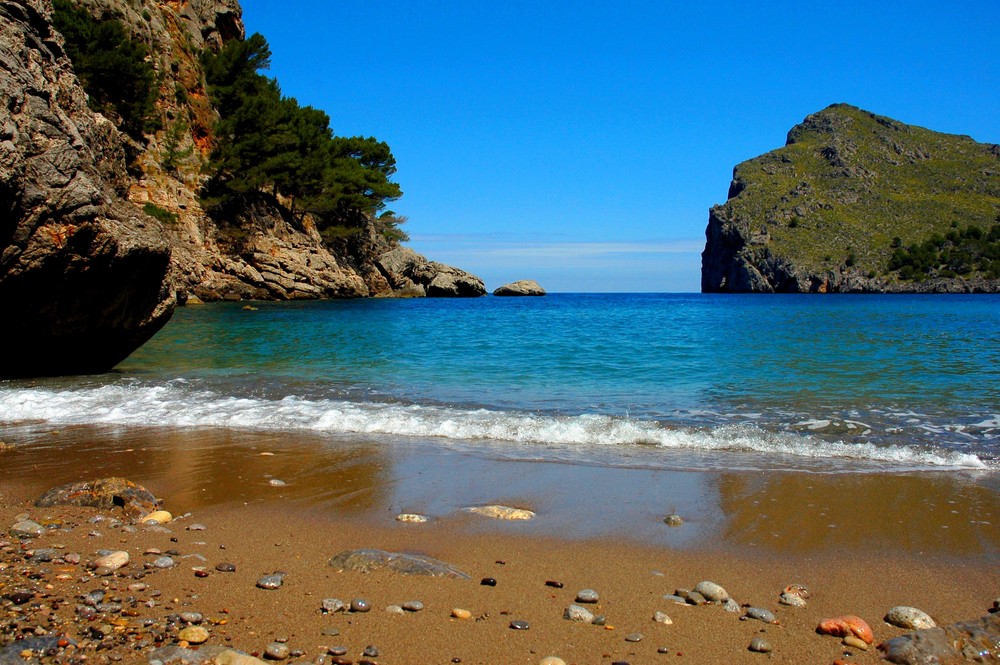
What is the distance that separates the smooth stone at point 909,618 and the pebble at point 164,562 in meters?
3.92

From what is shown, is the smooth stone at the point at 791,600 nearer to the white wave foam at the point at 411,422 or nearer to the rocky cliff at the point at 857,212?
the white wave foam at the point at 411,422

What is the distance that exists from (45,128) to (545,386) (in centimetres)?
934

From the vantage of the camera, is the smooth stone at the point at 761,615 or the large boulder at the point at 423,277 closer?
the smooth stone at the point at 761,615

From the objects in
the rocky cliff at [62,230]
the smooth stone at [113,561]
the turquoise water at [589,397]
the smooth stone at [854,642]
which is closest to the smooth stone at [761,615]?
the smooth stone at [854,642]

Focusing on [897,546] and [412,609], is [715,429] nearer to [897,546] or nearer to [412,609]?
[897,546]

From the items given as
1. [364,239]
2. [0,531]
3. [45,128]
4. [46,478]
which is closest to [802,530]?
[0,531]

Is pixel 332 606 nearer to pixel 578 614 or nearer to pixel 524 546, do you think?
pixel 578 614

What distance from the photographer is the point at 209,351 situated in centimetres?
1892

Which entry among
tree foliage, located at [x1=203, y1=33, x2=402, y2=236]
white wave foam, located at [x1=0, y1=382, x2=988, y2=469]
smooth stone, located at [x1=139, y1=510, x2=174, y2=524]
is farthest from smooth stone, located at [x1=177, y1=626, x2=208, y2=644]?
Result: tree foliage, located at [x1=203, y1=33, x2=402, y2=236]

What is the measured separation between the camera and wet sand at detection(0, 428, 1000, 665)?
328cm

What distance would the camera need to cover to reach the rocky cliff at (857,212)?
108m

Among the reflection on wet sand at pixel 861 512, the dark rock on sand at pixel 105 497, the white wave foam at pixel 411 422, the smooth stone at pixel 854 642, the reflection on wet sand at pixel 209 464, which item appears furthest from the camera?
the white wave foam at pixel 411 422

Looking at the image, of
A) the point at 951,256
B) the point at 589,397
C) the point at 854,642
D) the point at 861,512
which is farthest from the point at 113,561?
the point at 951,256

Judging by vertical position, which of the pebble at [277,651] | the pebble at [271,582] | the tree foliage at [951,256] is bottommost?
the pebble at [271,582]
